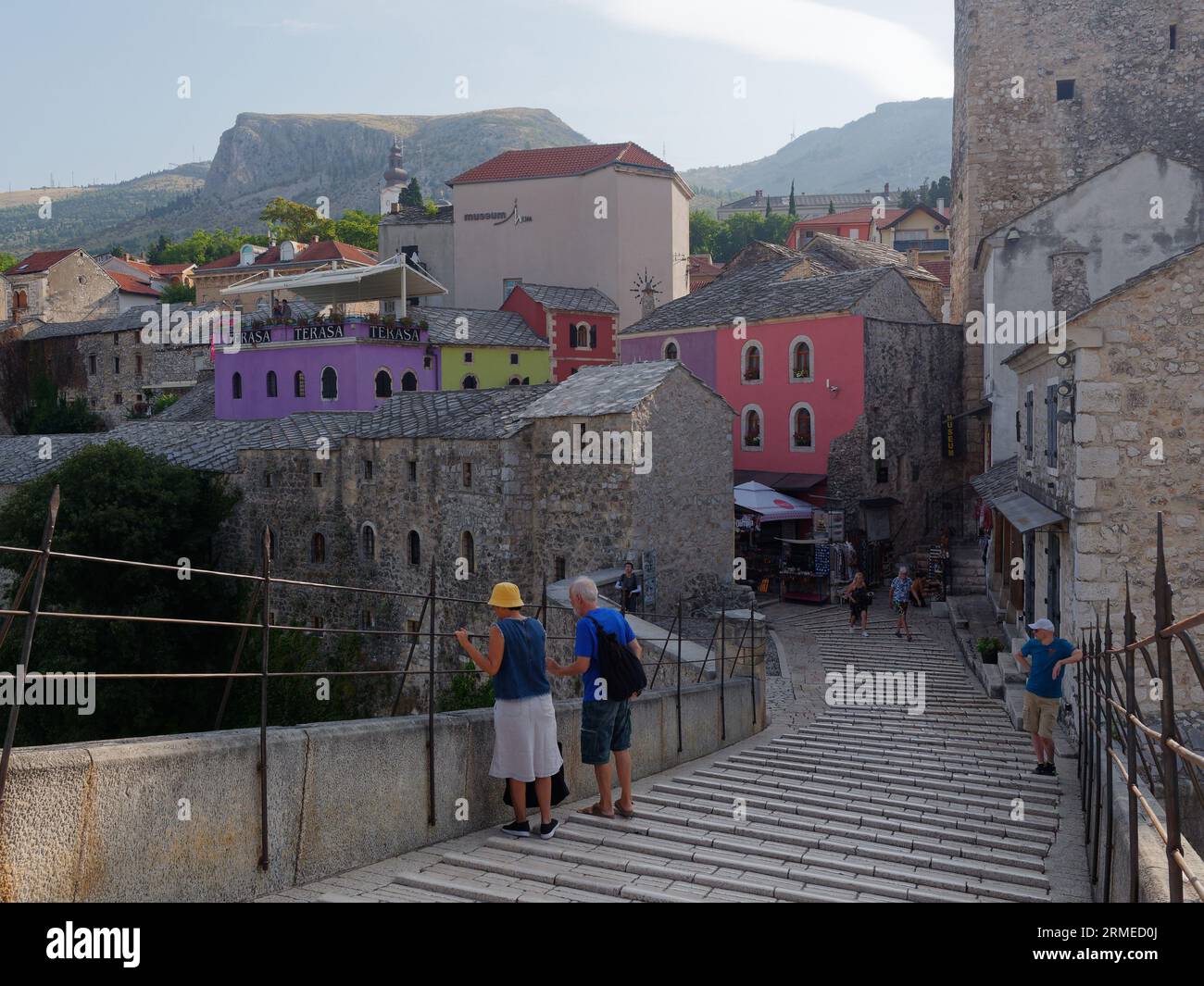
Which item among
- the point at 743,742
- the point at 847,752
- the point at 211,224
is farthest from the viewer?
the point at 211,224

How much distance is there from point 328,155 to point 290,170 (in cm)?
697

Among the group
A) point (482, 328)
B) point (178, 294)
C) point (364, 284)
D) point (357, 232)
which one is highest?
point (357, 232)

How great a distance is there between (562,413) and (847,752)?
12505 millimetres

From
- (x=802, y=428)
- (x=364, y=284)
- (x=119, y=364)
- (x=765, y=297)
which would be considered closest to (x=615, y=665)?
(x=802, y=428)

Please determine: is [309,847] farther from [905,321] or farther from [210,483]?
[905,321]

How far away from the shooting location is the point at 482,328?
127ft

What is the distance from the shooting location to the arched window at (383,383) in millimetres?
34725

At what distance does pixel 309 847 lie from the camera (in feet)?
20.6

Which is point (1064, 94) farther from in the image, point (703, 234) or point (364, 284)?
point (703, 234)

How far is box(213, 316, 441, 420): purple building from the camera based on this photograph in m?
34.3

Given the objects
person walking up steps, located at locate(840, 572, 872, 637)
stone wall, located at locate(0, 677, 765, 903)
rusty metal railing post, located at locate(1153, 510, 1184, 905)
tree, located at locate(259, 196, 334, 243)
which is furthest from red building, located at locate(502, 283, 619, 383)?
tree, located at locate(259, 196, 334, 243)

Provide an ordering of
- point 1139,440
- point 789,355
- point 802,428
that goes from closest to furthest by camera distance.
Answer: point 1139,440, point 802,428, point 789,355

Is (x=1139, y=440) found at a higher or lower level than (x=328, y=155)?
lower
